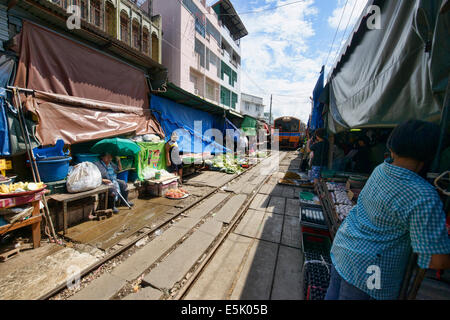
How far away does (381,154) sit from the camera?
233 inches

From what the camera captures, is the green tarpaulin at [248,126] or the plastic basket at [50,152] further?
the green tarpaulin at [248,126]

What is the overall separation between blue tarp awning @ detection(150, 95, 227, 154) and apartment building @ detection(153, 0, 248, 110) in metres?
2.79

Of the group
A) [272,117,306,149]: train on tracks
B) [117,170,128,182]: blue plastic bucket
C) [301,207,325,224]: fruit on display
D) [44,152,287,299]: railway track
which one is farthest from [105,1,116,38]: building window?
[272,117,306,149]: train on tracks

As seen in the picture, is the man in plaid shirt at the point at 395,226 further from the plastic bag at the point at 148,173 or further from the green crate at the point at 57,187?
the plastic bag at the point at 148,173

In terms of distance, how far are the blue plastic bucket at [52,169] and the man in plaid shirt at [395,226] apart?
518cm

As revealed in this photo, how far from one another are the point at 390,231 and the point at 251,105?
46.6 metres

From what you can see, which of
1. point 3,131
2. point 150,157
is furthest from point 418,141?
point 150,157

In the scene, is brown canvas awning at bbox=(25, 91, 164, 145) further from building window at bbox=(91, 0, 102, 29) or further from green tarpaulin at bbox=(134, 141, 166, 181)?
building window at bbox=(91, 0, 102, 29)

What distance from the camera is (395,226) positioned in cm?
123

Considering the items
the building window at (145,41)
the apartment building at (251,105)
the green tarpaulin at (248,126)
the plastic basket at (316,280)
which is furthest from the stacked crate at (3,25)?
the apartment building at (251,105)

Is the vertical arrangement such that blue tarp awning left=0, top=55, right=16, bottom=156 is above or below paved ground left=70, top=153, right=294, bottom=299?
above

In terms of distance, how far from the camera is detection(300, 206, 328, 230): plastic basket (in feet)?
11.0

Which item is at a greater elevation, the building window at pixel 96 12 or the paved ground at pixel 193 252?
the building window at pixel 96 12

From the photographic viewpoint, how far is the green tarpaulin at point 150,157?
20.2 feet
